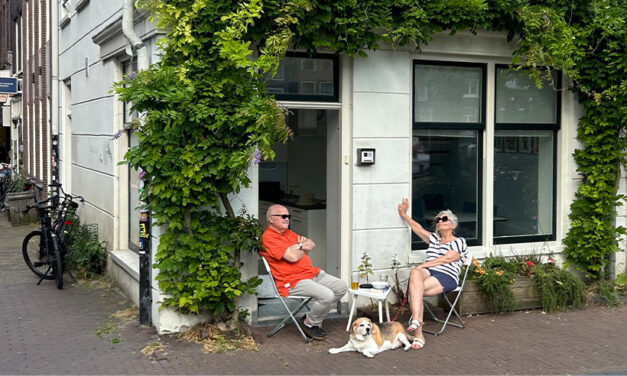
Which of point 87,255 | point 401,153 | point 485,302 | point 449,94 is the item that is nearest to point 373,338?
point 485,302

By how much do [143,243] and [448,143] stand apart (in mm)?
3725

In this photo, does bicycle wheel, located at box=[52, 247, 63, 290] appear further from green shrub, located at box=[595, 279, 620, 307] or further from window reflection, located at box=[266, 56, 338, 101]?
green shrub, located at box=[595, 279, 620, 307]

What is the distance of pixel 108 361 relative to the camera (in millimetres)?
6695

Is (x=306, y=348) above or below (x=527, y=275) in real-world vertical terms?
below

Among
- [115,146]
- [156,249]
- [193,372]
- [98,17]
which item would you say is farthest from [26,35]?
[193,372]

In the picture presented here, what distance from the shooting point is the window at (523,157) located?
9297mm

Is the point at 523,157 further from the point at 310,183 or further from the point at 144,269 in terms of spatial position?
the point at 144,269

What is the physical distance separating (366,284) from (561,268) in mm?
3138

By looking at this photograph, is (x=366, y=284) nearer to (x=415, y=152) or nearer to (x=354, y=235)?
(x=354, y=235)

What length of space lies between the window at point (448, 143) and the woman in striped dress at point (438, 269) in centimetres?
83

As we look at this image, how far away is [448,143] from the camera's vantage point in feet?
29.5

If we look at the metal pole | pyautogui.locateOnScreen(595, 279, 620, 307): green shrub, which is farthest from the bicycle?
→ pyautogui.locateOnScreen(595, 279, 620, 307): green shrub

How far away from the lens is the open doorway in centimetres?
853

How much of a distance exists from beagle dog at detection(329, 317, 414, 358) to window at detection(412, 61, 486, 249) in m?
1.90
